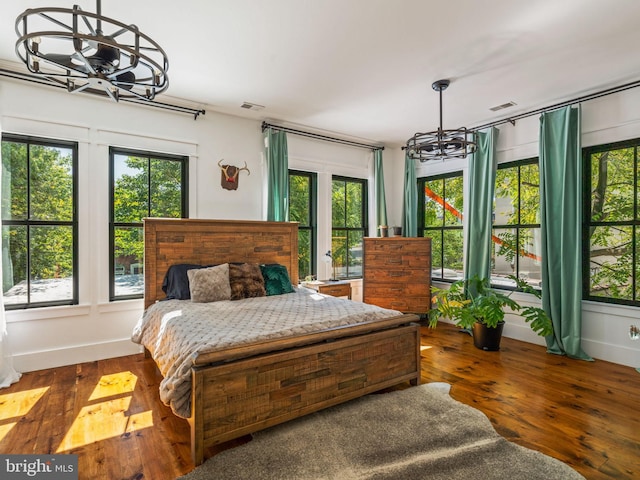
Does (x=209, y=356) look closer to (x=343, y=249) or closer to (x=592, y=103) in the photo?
(x=343, y=249)

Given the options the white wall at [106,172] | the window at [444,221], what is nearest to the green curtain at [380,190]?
the window at [444,221]

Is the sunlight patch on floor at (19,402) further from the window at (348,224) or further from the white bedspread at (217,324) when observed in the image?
the window at (348,224)

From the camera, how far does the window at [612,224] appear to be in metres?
3.50

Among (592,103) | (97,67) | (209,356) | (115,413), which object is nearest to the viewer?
(97,67)

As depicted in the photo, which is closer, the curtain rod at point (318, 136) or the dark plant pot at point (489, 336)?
the dark plant pot at point (489, 336)

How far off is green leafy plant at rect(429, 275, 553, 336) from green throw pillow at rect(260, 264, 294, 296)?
1886 millimetres

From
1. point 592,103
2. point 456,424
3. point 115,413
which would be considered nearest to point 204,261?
point 115,413

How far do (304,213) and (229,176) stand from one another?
A: 4.04 feet

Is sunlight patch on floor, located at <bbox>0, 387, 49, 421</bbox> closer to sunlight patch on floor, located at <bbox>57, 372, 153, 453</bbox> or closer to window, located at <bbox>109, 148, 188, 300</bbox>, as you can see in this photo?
sunlight patch on floor, located at <bbox>57, 372, 153, 453</bbox>

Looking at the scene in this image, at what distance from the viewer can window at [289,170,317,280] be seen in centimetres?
492

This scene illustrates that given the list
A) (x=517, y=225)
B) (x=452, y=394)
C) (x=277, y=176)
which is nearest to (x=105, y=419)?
(x=452, y=394)

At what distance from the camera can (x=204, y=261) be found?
3.90 meters

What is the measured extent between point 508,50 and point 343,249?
332 cm

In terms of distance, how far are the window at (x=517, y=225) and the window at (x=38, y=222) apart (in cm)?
495
